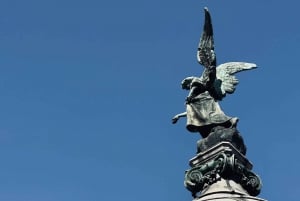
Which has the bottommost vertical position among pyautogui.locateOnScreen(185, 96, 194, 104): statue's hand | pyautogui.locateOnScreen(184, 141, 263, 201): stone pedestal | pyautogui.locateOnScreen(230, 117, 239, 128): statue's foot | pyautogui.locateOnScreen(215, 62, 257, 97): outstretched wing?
pyautogui.locateOnScreen(184, 141, 263, 201): stone pedestal

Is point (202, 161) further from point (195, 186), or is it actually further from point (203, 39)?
point (203, 39)

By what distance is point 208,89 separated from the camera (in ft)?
57.4

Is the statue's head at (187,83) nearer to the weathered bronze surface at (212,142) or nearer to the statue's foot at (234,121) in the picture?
the weathered bronze surface at (212,142)

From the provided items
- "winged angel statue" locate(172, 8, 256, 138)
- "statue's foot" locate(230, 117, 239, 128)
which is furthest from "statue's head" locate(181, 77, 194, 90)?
"statue's foot" locate(230, 117, 239, 128)

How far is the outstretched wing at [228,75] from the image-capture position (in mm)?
18266

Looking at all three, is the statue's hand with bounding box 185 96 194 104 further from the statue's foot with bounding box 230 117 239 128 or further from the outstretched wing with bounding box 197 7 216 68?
the statue's foot with bounding box 230 117 239 128

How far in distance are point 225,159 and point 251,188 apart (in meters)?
0.77

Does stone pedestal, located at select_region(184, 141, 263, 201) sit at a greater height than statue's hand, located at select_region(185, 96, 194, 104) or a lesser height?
lesser

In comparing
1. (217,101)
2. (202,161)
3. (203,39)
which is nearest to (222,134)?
(202,161)

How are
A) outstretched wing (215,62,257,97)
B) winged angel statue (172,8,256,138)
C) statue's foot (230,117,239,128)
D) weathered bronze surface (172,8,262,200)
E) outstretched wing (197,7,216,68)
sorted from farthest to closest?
outstretched wing (215,62,257,97), outstretched wing (197,7,216,68), winged angel statue (172,8,256,138), statue's foot (230,117,239,128), weathered bronze surface (172,8,262,200)

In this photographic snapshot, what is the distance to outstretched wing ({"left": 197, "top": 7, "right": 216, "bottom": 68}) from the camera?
17672 mm

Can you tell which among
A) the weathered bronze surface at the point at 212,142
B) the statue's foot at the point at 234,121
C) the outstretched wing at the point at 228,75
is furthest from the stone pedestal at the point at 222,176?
the outstretched wing at the point at 228,75

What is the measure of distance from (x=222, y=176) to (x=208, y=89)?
9.82 feet

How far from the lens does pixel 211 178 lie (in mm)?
15031
